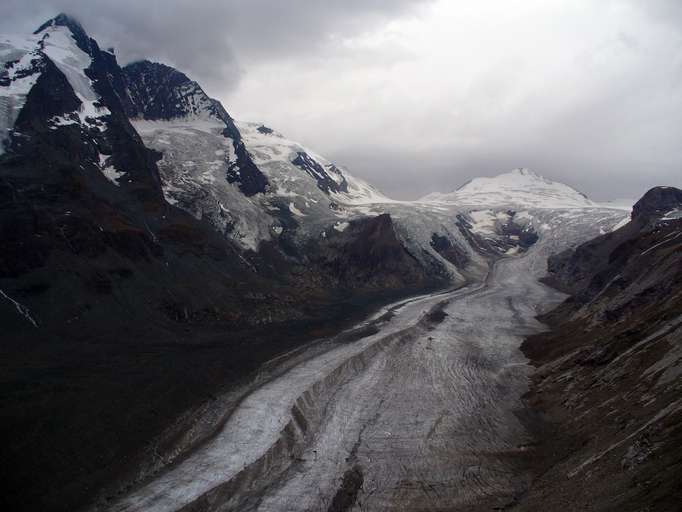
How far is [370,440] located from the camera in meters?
37.0

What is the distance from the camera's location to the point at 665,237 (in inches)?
3012

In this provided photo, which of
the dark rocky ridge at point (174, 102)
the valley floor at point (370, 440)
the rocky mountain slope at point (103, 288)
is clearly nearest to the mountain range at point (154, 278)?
the rocky mountain slope at point (103, 288)

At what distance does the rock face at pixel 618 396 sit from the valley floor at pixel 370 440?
2.76 m

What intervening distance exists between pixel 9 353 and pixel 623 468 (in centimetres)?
4981

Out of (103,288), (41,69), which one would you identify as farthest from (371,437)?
(41,69)

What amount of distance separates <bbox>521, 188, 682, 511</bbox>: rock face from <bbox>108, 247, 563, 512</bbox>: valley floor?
2.76 m

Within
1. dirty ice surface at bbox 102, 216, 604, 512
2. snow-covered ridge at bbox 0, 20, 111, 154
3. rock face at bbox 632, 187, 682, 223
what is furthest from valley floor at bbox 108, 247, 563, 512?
rock face at bbox 632, 187, 682, 223

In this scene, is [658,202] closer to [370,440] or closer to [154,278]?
[154,278]

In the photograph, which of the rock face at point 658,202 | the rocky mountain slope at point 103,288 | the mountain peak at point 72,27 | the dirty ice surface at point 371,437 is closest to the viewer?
the dirty ice surface at point 371,437

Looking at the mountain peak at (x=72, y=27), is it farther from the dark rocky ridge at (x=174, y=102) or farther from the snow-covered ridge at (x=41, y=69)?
the dark rocky ridge at (x=174, y=102)

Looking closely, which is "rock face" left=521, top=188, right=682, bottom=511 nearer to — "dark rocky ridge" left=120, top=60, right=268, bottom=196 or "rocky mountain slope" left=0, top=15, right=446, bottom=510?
"rocky mountain slope" left=0, top=15, right=446, bottom=510

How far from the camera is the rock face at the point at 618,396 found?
21672mm

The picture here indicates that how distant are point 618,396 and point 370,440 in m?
16.1

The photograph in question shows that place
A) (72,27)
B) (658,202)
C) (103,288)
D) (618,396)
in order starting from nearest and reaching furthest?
(618,396)
(103,288)
(658,202)
(72,27)
